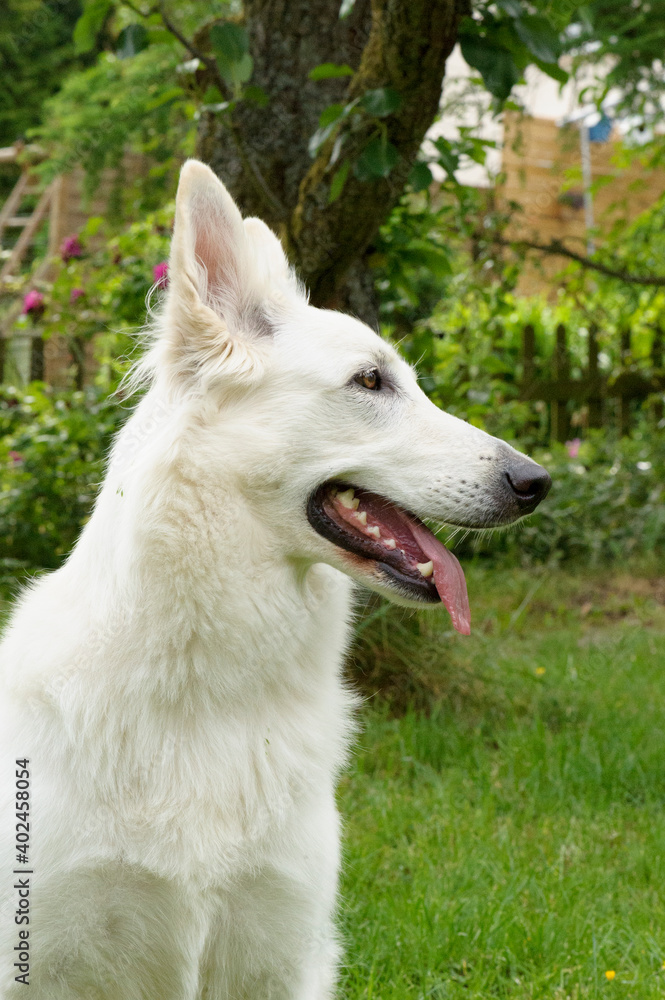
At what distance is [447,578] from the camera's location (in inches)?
83.9

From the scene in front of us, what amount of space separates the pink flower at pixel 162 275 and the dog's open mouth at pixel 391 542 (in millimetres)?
645

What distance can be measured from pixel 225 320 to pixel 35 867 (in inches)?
48.7

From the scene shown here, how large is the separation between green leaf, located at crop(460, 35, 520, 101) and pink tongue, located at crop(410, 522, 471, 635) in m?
1.83

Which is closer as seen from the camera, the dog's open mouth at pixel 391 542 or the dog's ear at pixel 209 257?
the dog's ear at pixel 209 257

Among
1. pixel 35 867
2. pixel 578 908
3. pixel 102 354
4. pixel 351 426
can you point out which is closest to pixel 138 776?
pixel 35 867

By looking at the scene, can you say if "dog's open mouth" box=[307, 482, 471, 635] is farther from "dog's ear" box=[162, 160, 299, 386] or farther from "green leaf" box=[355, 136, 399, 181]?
"green leaf" box=[355, 136, 399, 181]

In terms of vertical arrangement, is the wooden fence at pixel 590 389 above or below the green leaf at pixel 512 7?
below

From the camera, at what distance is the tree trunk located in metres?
3.38

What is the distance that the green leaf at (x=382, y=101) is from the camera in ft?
10.6

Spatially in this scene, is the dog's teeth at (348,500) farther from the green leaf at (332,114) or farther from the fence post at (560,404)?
the fence post at (560,404)

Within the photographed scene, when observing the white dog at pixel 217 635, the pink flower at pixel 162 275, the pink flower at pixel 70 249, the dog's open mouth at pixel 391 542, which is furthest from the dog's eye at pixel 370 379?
the pink flower at pixel 70 249

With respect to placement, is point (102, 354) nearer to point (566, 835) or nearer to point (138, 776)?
point (566, 835)

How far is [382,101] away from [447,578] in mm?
1923

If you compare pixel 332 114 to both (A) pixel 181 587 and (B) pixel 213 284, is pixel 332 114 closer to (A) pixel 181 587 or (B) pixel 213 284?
(B) pixel 213 284
